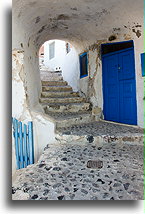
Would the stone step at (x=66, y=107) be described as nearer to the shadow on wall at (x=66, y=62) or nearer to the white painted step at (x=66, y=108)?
the white painted step at (x=66, y=108)

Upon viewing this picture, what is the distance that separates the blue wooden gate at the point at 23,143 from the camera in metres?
2.45

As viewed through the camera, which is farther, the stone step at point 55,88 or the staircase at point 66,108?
the stone step at point 55,88

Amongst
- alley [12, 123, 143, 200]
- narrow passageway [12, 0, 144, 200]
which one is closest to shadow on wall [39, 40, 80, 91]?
narrow passageway [12, 0, 144, 200]

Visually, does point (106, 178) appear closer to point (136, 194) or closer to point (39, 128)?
point (136, 194)

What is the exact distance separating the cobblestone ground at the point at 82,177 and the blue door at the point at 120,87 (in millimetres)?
1316

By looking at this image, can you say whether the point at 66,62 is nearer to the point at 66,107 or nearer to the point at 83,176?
the point at 66,107

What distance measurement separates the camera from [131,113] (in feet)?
11.7

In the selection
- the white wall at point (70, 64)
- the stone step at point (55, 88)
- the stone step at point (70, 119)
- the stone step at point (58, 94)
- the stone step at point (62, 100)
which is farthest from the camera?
the white wall at point (70, 64)

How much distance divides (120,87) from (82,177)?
8.72 ft

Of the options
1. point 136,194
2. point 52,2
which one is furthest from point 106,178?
point 52,2

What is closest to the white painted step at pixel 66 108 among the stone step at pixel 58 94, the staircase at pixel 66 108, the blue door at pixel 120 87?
the staircase at pixel 66 108

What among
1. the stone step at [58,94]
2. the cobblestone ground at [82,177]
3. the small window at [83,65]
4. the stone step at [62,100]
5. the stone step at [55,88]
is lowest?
the cobblestone ground at [82,177]

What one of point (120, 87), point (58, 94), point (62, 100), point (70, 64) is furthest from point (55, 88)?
point (120, 87)

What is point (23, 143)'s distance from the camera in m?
2.51
